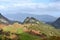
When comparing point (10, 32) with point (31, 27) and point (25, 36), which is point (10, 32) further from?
point (31, 27)

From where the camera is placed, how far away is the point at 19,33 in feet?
300

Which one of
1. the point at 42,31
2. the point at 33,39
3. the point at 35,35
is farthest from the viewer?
the point at 42,31

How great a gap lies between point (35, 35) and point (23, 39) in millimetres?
11508

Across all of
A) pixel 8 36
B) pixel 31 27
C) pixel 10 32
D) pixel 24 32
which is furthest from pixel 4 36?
pixel 31 27

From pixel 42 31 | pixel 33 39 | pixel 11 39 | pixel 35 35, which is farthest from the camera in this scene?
pixel 42 31

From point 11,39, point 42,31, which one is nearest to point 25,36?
point 11,39

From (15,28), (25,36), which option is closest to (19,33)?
(25,36)

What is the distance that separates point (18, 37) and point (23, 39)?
6.27 ft

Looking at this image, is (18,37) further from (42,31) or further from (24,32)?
(42,31)

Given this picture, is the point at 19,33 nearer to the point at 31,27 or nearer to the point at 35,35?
the point at 35,35

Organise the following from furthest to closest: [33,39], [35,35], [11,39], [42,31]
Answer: [42,31] → [35,35] → [33,39] → [11,39]

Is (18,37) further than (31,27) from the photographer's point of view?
No

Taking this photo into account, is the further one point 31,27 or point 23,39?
point 31,27

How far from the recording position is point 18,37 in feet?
281
